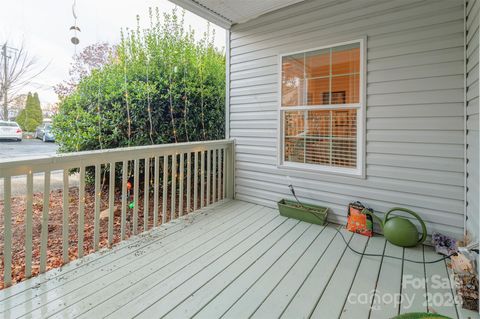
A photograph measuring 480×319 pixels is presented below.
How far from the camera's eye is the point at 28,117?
7.02 ft

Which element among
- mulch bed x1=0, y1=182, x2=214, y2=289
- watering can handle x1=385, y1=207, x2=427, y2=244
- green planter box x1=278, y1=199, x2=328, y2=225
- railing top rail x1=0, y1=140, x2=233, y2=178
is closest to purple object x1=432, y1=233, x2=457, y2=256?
watering can handle x1=385, y1=207, x2=427, y2=244

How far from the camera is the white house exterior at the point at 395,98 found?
241 cm

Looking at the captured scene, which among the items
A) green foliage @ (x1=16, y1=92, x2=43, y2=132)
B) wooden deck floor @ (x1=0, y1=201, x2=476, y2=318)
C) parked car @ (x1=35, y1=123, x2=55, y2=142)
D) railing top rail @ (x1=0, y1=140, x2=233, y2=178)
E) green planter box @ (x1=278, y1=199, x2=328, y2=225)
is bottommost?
wooden deck floor @ (x1=0, y1=201, x2=476, y2=318)

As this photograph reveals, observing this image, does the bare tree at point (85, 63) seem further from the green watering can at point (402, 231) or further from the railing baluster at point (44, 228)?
the green watering can at point (402, 231)

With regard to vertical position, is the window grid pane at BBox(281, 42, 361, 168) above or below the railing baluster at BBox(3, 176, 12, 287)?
above

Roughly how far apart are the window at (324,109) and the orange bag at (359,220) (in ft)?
1.34

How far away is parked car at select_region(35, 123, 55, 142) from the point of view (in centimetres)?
222

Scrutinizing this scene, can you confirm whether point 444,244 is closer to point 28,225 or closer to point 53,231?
point 28,225

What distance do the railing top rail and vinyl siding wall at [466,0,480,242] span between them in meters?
2.87

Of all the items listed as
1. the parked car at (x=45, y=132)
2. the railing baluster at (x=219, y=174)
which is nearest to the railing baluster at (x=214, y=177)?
the railing baluster at (x=219, y=174)

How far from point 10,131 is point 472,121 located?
3.72 m

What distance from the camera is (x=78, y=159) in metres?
2.27

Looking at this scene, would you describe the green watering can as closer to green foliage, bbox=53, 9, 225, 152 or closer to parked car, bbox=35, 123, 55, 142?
green foliage, bbox=53, 9, 225, 152

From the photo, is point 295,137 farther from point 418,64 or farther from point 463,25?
point 463,25
